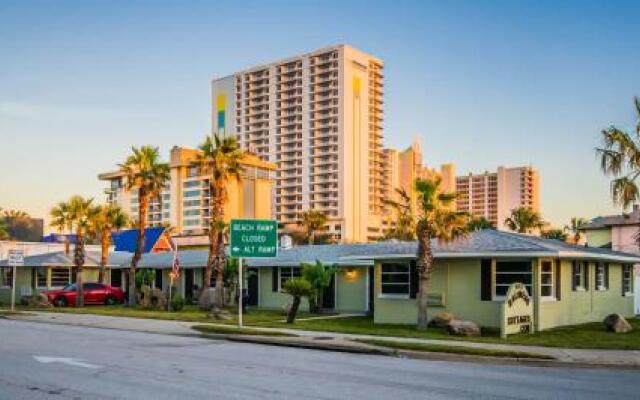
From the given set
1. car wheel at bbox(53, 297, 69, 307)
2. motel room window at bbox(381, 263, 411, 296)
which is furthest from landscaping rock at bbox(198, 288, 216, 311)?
motel room window at bbox(381, 263, 411, 296)

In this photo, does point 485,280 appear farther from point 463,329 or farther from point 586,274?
point 586,274

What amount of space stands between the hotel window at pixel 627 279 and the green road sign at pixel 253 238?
19625 mm

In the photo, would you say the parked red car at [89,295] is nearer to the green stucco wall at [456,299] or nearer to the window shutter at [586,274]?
the green stucco wall at [456,299]

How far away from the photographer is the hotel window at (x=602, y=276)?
1312 inches

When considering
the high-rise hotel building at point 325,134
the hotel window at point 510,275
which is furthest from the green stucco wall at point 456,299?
the high-rise hotel building at point 325,134

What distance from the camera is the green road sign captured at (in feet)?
87.1

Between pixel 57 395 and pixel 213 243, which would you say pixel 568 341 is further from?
pixel 213 243

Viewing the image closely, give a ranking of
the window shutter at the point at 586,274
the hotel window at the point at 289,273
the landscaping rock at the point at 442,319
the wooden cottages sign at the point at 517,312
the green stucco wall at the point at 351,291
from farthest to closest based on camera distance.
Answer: the hotel window at the point at 289,273, the green stucco wall at the point at 351,291, the window shutter at the point at 586,274, the landscaping rock at the point at 442,319, the wooden cottages sign at the point at 517,312

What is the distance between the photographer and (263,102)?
189125 mm

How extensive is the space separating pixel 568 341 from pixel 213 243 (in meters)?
24.0

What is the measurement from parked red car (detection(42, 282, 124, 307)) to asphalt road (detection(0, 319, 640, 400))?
86.1 feet

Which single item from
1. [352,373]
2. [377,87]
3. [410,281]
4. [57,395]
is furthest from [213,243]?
[377,87]

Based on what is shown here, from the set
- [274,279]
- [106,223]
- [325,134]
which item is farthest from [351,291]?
[325,134]

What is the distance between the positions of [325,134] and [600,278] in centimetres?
14295
